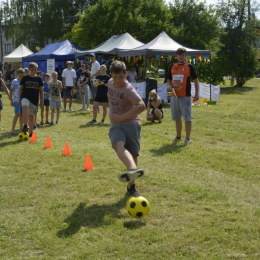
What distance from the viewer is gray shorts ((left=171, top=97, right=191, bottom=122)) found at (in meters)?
9.26

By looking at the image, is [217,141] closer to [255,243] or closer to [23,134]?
[23,134]

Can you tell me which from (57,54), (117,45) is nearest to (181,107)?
(117,45)

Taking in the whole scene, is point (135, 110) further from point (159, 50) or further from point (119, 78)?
point (159, 50)

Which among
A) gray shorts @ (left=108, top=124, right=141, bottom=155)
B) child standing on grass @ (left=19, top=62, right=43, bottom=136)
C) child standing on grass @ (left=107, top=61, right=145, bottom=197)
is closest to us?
child standing on grass @ (left=107, top=61, right=145, bottom=197)

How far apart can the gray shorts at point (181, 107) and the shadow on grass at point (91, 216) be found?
400 centimetres

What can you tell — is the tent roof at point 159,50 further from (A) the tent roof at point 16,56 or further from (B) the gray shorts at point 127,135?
(A) the tent roof at point 16,56

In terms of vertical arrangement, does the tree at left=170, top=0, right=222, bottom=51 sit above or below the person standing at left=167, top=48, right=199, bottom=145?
above

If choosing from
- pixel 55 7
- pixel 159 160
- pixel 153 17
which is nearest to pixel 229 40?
pixel 153 17

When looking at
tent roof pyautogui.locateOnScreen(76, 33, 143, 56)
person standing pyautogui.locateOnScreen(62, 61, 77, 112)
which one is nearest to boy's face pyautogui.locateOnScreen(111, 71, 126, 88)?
person standing pyautogui.locateOnScreen(62, 61, 77, 112)

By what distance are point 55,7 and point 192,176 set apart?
4575cm

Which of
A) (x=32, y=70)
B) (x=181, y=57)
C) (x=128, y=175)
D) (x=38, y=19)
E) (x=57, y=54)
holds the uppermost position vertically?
(x=38, y=19)

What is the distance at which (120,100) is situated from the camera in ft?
17.9

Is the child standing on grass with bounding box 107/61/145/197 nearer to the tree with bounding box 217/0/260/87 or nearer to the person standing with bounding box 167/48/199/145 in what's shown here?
the person standing with bounding box 167/48/199/145

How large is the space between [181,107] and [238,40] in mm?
28453
